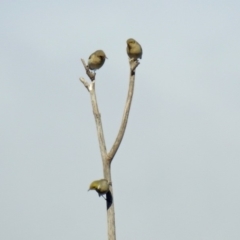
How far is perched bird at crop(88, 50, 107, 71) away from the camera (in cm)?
1694

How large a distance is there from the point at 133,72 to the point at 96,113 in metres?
1.06

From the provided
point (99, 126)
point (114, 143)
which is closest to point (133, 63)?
point (99, 126)

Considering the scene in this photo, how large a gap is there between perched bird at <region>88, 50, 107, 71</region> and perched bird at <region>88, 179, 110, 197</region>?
3361mm

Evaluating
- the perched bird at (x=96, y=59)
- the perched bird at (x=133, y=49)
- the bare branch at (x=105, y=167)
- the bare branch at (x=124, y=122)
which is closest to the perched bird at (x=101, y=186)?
the bare branch at (x=105, y=167)

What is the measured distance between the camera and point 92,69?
16531 mm

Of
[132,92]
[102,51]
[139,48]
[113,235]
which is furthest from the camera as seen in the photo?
[102,51]

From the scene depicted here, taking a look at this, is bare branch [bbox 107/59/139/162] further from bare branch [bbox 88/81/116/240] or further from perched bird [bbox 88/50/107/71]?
perched bird [bbox 88/50/107/71]

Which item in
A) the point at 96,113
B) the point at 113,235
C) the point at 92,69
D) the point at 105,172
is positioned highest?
the point at 92,69

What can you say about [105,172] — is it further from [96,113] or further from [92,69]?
[92,69]

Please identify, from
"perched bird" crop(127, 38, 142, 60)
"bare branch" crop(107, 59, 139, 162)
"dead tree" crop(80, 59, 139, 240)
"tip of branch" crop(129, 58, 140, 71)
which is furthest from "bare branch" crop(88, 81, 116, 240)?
"perched bird" crop(127, 38, 142, 60)

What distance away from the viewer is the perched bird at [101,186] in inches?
542

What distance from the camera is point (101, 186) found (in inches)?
542

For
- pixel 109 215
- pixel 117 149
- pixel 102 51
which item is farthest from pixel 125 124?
pixel 102 51

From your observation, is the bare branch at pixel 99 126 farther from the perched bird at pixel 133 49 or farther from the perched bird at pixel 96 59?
the perched bird at pixel 96 59
